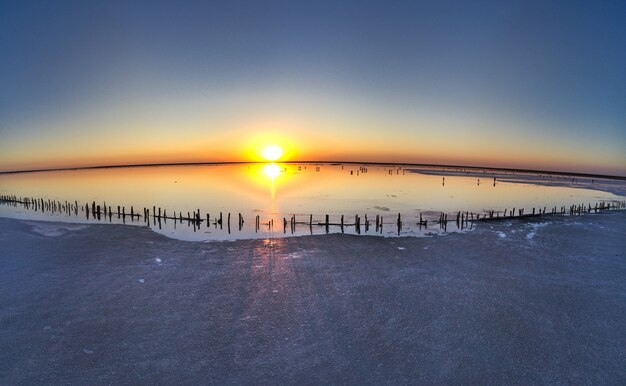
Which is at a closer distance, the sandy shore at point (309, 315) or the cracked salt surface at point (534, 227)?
the sandy shore at point (309, 315)

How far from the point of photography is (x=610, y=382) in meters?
7.03

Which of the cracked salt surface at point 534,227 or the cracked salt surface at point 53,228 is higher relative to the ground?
the cracked salt surface at point 53,228

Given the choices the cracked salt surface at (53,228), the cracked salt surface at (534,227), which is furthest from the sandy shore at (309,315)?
the cracked salt surface at (534,227)

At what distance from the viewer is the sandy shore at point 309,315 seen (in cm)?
735

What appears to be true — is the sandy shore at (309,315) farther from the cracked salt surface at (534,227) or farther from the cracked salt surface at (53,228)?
the cracked salt surface at (534,227)

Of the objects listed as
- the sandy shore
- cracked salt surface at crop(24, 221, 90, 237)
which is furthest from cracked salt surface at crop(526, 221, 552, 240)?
cracked salt surface at crop(24, 221, 90, 237)

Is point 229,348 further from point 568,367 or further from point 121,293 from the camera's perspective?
point 568,367

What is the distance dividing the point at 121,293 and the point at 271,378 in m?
7.22

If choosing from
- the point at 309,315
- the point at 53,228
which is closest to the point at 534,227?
the point at 309,315

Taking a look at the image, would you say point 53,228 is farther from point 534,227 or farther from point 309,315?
point 534,227

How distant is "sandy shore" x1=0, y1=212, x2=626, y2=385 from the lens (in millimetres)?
7348

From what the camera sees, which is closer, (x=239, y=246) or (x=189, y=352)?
(x=189, y=352)

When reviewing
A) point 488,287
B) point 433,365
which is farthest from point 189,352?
point 488,287

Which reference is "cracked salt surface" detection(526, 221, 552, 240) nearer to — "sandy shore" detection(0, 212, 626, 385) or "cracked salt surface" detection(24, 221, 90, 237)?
"sandy shore" detection(0, 212, 626, 385)
